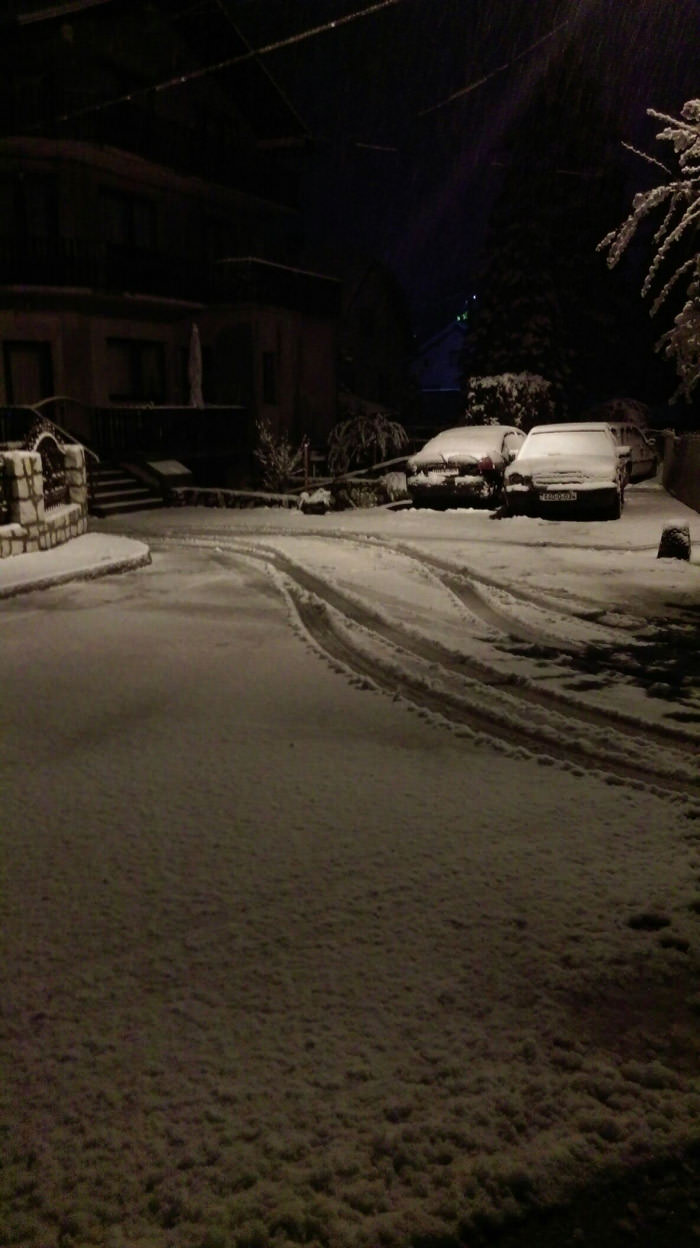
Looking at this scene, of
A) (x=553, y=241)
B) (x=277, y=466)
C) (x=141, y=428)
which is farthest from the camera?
(x=553, y=241)

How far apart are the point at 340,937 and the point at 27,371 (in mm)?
23359

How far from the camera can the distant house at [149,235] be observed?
22500 mm

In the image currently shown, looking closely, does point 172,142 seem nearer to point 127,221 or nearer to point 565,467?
point 127,221

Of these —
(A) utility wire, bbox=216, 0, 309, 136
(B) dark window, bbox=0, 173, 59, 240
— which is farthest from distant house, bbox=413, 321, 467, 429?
(B) dark window, bbox=0, 173, 59, 240

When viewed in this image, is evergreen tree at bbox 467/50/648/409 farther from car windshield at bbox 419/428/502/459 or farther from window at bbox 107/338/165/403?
car windshield at bbox 419/428/502/459

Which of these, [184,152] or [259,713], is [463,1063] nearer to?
[259,713]

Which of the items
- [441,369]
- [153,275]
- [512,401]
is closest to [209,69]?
[153,275]

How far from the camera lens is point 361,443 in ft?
80.3

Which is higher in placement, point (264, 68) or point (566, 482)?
point (264, 68)

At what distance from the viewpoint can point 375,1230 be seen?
215 cm

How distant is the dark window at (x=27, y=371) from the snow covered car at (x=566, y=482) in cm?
1337

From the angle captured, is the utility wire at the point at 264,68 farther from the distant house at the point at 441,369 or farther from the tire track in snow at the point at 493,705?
the distant house at the point at 441,369

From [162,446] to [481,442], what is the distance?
8.10 meters

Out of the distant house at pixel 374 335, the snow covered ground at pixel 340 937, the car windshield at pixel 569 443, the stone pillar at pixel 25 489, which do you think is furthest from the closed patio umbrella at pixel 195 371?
the snow covered ground at pixel 340 937
